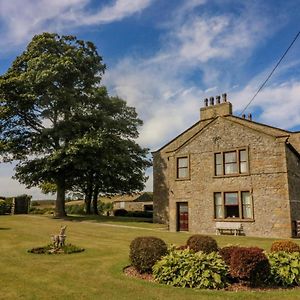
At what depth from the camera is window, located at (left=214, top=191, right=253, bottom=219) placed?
92.2 ft

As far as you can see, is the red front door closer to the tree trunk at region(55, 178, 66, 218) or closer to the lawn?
the tree trunk at region(55, 178, 66, 218)

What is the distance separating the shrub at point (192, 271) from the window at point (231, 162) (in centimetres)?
1852

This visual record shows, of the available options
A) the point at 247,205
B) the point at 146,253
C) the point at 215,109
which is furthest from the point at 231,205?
the point at 146,253

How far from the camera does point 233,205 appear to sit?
95.0 feet

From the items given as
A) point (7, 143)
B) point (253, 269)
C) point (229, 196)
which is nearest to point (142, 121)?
point (7, 143)

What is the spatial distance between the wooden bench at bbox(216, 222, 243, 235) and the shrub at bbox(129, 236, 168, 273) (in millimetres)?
16923

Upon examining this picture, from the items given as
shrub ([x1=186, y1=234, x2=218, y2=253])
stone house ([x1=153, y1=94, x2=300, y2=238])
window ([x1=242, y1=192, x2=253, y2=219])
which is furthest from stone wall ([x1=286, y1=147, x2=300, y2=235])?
shrub ([x1=186, y1=234, x2=218, y2=253])

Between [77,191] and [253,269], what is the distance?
44.8 meters

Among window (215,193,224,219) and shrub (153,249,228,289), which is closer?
shrub (153,249,228,289)

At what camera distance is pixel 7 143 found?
36.3m

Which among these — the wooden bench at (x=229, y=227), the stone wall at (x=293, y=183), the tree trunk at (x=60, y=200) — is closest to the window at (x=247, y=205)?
the wooden bench at (x=229, y=227)

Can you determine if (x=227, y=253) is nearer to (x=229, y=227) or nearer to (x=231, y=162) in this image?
(x=229, y=227)

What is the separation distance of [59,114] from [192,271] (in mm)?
30719

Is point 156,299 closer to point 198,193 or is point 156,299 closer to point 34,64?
point 198,193
